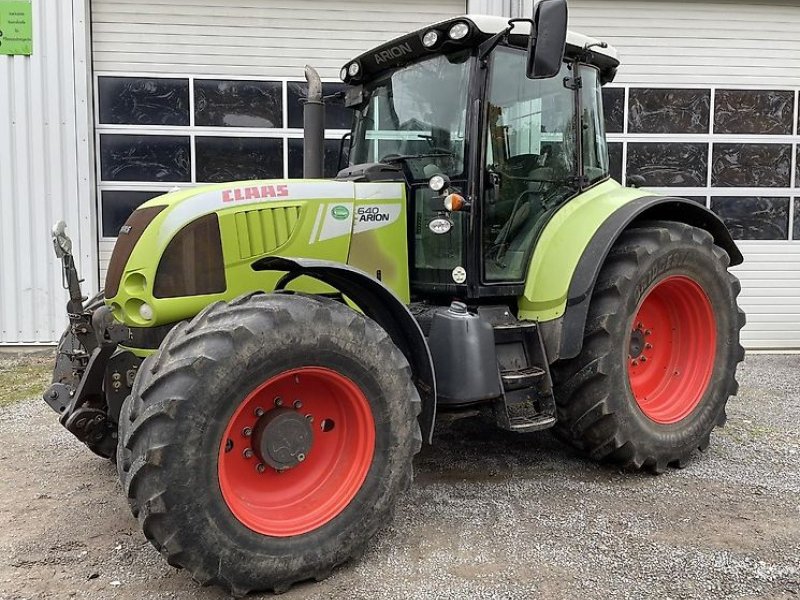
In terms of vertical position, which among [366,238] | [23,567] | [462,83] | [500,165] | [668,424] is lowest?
[23,567]

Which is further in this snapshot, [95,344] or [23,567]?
[95,344]

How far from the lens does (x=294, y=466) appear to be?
9.27ft

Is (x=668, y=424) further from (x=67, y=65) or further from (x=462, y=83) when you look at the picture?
(x=67, y=65)

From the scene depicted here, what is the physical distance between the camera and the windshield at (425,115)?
3.54 meters

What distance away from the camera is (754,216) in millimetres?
7785

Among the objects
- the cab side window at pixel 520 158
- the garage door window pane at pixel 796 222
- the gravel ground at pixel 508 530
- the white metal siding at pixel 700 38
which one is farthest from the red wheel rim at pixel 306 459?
the garage door window pane at pixel 796 222

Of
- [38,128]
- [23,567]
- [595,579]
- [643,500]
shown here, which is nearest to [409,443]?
[595,579]

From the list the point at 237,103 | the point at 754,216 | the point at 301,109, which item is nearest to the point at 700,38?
the point at 754,216

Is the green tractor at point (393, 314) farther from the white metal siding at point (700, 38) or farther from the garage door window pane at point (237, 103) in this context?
the white metal siding at point (700, 38)

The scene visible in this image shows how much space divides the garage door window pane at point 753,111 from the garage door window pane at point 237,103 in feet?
16.1

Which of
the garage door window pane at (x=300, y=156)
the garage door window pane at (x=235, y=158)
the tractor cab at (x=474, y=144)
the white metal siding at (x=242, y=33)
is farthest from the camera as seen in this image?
the garage door window pane at (x=300, y=156)

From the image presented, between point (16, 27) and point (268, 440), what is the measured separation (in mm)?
6326

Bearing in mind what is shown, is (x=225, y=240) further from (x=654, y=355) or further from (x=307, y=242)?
(x=654, y=355)

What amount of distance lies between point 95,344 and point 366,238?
1.50m
